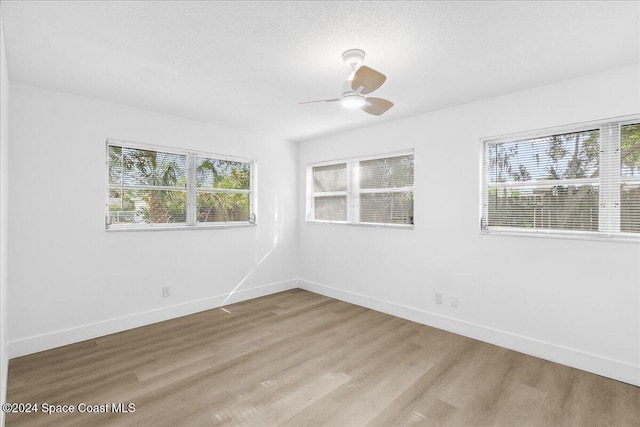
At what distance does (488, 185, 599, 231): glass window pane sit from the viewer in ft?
9.10

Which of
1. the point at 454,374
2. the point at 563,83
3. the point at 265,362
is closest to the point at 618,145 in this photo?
the point at 563,83

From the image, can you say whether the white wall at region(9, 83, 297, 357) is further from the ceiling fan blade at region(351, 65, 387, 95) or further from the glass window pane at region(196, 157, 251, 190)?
the ceiling fan blade at region(351, 65, 387, 95)

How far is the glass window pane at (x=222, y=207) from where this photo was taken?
423 cm

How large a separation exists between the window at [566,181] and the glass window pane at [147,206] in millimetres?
3557

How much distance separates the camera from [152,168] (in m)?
3.76

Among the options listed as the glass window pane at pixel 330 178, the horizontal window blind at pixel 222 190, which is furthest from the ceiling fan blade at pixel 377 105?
the horizontal window blind at pixel 222 190

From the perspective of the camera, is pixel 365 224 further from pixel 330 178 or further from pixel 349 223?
pixel 330 178

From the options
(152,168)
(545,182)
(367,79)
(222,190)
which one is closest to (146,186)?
(152,168)

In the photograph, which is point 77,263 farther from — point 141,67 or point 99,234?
point 141,67

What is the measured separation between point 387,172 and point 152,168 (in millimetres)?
2908

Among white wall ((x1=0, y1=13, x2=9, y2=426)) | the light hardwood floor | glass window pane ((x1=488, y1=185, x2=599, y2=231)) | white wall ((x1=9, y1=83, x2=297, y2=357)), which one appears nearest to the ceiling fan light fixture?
glass window pane ((x1=488, y1=185, x2=599, y2=231))

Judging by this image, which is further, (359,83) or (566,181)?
(566,181)

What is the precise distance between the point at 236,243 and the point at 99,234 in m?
1.65

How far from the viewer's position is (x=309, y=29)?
203cm
